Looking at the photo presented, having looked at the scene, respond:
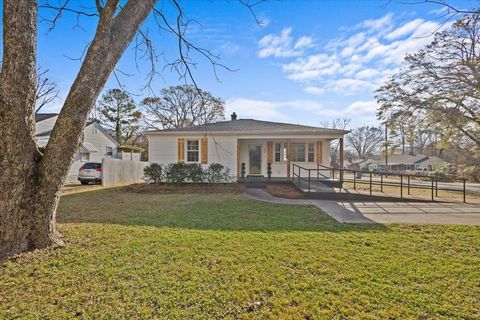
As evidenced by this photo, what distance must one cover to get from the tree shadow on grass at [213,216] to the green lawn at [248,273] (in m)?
0.14

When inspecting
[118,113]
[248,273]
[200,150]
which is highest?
[118,113]

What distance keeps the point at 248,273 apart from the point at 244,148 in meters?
11.2

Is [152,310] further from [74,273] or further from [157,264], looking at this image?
[74,273]

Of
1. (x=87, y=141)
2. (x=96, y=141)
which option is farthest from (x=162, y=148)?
(x=96, y=141)

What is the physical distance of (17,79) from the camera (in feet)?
10.5

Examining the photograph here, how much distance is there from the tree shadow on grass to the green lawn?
136mm

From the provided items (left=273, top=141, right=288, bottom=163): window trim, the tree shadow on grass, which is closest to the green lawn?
the tree shadow on grass

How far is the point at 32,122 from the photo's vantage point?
344cm

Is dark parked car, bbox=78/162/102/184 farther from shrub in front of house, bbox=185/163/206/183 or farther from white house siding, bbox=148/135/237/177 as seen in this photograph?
shrub in front of house, bbox=185/163/206/183

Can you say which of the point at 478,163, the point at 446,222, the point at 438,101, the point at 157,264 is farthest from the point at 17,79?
the point at 478,163

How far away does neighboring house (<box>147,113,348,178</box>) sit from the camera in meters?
12.7

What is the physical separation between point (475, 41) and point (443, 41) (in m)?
1.45

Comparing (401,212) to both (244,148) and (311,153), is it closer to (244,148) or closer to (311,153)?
(311,153)

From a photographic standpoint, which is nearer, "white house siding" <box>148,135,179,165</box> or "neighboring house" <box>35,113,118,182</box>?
"white house siding" <box>148,135,179,165</box>
